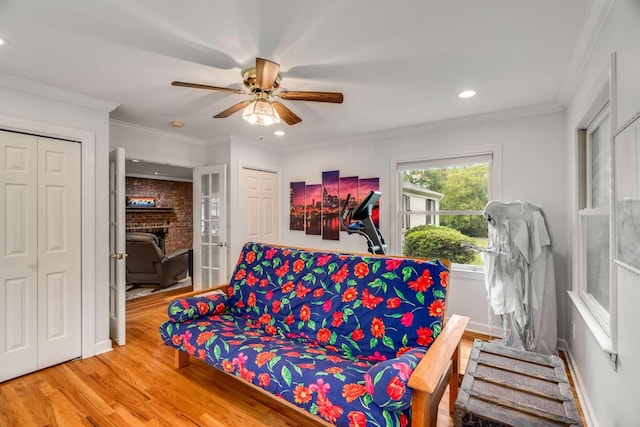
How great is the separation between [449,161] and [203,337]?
315cm

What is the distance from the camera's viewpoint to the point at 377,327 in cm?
194

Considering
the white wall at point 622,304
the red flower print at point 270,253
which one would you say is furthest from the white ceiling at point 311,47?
the red flower print at point 270,253

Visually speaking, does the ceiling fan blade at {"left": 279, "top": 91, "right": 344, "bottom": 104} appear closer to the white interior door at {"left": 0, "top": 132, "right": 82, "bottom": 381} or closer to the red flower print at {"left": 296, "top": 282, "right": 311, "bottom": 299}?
the red flower print at {"left": 296, "top": 282, "right": 311, "bottom": 299}

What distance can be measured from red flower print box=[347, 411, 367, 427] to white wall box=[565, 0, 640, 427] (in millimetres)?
1077

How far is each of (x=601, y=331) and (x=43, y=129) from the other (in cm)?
423

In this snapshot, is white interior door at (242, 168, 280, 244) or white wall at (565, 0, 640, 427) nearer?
white wall at (565, 0, 640, 427)

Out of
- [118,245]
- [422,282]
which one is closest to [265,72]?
[422,282]

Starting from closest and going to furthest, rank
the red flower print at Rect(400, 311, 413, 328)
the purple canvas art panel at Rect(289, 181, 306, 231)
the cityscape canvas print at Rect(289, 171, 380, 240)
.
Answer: the red flower print at Rect(400, 311, 413, 328) → the cityscape canvas print at Rect(289, 171, 380, 240) → the purple canvas art panel at Rect(289, 181, 306, 231)

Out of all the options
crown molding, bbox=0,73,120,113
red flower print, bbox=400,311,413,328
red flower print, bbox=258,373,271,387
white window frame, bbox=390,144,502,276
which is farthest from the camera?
white window frame, bbox=390,144,502,276

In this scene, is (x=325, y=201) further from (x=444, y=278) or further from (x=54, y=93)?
(x=54, y=93)

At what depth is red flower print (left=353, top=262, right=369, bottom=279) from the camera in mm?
2176

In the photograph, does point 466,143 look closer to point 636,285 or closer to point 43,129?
point 636,285

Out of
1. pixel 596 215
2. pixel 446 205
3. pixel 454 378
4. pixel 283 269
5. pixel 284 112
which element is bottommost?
pixel 454 378

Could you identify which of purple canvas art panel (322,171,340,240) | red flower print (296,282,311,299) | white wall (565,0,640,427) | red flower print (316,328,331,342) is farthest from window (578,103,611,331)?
purple canvas art panel (322,171,340,240)
